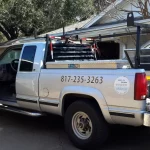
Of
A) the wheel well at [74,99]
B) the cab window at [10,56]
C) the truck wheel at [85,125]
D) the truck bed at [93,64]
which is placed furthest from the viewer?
the cab window at [10,56]

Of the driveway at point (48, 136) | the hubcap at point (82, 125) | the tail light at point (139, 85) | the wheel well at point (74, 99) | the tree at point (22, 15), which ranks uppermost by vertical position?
the tree at point (22, 15)

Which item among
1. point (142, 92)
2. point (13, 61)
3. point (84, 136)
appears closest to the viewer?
point (142, 92)

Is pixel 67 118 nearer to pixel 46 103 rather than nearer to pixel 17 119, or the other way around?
pixel 46 103

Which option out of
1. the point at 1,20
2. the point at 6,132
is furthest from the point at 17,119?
the point at 1,20

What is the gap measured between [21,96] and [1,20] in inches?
618

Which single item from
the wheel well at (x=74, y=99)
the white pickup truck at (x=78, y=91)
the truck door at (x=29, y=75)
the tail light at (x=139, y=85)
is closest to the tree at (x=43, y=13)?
the white pickup truck at (x=78, y=91)

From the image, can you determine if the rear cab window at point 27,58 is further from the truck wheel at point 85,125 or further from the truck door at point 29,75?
the truck wheel at point 85,125

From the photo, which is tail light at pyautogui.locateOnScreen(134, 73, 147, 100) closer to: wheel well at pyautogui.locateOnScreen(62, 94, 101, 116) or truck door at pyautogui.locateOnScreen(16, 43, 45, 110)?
wheel well at pyautogui.locateOnScreen(62, 94, 101, 116)

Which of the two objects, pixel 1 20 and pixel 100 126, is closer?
pixel 100 126

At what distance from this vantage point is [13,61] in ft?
25.1

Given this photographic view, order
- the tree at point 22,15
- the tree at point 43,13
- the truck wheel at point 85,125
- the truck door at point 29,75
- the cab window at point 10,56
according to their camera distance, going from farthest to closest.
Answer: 1. the tree at point 43,13
2. the tree at point 22,15
3. the cab window at point 10,56
4. the truck door at point 29,75
5. the truck wheel at point 85,125

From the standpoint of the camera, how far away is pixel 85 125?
548 centimetres

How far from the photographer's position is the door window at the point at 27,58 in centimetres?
654

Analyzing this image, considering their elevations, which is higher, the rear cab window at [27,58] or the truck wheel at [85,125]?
the rear cab window at [27,58]
